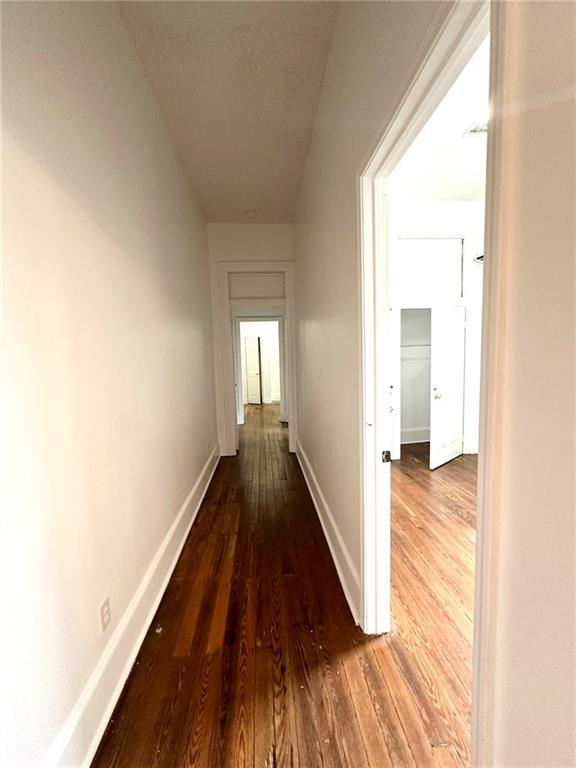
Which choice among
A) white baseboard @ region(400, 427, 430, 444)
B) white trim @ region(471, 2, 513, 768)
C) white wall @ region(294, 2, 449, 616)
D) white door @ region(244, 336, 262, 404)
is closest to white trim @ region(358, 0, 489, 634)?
white wall @ region(294, 2, 449, 616)

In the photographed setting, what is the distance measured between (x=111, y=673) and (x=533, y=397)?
1708 millimetres

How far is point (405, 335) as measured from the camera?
4551 millimetres

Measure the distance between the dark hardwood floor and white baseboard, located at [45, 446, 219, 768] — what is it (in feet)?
0.17

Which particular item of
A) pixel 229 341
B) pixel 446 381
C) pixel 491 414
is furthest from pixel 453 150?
pixel 229 341

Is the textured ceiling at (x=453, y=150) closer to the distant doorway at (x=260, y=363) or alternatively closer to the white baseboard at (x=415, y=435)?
the white baseboard at (x=415, y=435)

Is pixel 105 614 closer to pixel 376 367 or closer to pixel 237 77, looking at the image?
pixel 376 367

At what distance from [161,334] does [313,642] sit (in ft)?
6.12

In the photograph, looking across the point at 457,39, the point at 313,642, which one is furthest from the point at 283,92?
the point at 313,642

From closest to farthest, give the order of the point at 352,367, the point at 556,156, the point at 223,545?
the point at 556,156, the point at 352,367, the point at 223,545

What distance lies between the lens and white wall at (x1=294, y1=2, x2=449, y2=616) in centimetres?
105

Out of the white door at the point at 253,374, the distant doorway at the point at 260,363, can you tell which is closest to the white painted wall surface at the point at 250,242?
the distant doorway at the point at 260,363

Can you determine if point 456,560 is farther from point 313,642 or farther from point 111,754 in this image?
point 111,754

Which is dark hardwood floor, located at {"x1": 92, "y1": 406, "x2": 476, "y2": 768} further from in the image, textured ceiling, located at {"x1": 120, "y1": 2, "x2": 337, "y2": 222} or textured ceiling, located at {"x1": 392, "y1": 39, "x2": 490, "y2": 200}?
textured ceiling, located at {"x1": 120, "y1": 2, "x2": 337, "y2": 222}

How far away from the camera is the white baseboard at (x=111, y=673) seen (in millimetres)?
1001
